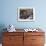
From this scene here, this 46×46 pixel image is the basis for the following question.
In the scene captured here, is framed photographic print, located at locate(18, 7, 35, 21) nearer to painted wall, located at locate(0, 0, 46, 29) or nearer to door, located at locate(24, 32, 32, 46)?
painted wall, located at locate(0, 0, 46, 29)

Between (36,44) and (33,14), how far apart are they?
1014 mm

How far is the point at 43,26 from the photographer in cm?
414

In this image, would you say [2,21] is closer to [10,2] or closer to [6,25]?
[6,25]

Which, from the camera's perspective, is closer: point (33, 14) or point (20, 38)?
point (20, 38)

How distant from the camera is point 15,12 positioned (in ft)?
13.5

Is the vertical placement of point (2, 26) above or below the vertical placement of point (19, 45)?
above

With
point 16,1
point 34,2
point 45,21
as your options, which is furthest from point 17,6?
point 45,21

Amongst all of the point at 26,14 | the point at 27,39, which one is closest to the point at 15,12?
the point at 26,14

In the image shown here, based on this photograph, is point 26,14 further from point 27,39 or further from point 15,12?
point 27,39

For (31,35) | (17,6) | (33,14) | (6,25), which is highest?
(17,6)

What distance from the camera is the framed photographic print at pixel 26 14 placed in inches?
161

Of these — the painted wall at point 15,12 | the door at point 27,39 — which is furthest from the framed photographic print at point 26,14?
the door at point 27,39

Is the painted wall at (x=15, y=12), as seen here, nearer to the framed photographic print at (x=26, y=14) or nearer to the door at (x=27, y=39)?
the framed photographic print at (x=26, y=14)

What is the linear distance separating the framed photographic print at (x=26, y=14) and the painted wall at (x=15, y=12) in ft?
0.38
